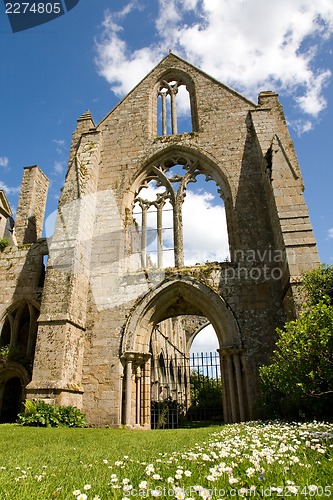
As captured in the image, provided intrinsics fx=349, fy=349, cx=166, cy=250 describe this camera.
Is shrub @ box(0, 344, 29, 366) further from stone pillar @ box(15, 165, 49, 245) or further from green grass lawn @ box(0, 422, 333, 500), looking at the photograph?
green grass lawn @ box(0, 422, 333, 500)

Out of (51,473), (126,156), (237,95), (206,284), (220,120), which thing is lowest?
(51,473)

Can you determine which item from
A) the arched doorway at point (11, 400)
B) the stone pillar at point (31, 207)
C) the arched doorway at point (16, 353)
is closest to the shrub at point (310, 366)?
the arched doorway at point (16, 353)

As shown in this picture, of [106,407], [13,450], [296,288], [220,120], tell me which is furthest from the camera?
[220,120]

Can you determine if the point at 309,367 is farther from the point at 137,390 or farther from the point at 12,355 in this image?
the point at 12,355

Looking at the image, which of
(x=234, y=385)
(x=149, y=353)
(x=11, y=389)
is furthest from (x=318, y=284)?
(x=11, y=389)

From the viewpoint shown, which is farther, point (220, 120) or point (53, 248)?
point (220, 120)

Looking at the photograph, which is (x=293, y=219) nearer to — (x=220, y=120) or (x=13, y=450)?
(x=220, y=120)

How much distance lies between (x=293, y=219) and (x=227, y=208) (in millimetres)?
2485

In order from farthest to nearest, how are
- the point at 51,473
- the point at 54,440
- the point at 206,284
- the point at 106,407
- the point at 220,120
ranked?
the point at 220,120 < the point at 206,284 < the point at 106,407 < the point at 54,440 < the point at 51,473

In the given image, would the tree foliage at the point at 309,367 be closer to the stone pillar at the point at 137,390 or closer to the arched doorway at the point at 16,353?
the stone pillar at the point at 137,390

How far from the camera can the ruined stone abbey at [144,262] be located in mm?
8422

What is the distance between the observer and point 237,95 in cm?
1203

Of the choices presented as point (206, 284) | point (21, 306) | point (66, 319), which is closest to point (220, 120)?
point (206, 284)

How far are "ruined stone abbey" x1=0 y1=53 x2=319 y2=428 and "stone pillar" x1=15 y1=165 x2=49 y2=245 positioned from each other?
9cm
